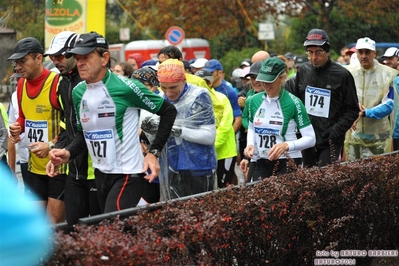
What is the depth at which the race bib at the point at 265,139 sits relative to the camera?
26.2 feet

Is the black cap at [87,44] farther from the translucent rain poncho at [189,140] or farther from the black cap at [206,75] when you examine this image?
the black cap at [206,75]

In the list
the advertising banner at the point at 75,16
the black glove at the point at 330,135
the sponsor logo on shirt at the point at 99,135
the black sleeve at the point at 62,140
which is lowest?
the black glove at the point at 330,135

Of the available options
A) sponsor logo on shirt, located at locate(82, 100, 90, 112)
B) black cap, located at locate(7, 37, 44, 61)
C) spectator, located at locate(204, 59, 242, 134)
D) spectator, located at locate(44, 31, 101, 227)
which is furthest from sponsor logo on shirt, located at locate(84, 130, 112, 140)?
spectator, located at locate(204, 59, 242, 134)

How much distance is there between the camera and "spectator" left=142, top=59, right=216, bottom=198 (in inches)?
294

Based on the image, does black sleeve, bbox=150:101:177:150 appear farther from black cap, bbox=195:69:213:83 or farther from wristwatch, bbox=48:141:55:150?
black cap, bbox=195:69:213:83

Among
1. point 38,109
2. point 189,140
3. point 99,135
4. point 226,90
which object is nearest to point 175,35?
point 226,90

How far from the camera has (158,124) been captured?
738 centimetres

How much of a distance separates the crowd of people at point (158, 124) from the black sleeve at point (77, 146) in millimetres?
12

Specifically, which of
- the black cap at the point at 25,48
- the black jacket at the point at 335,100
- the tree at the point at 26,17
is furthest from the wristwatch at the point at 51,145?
the tree at the point at 26,17

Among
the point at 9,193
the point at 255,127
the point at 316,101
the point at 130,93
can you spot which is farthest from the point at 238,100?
the point at 9,193

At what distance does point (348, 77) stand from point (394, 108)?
8.82 feet

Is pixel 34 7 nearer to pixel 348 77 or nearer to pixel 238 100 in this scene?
pixel 238 100

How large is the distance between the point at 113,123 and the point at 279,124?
2.07 meters

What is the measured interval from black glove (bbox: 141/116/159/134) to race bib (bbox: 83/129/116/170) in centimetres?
99
